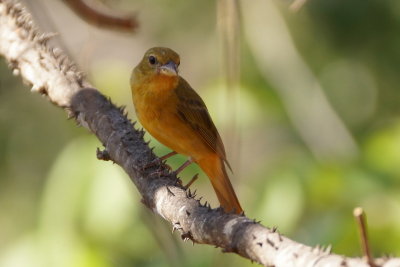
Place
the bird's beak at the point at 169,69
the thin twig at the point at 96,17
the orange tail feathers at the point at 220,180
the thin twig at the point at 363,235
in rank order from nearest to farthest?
the thin twig at the point at 363,235, the thin twig at the point at 96,17, the orange tail feathers at the point at 220,180, the bird's beak at the point at 169,69

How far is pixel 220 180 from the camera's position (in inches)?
166

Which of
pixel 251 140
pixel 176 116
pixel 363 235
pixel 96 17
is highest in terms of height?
pixel 251 140

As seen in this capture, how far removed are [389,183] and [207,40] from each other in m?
4.24

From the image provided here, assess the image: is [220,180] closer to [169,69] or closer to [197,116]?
[197,116]

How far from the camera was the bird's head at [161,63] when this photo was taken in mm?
4282

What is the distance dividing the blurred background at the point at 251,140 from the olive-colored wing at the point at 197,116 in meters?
0.11

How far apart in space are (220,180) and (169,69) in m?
0.67

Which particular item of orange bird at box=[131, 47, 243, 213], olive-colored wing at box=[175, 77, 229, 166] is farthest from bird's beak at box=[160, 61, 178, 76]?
olive-colored wing at box=[175, 77, 229, 166]

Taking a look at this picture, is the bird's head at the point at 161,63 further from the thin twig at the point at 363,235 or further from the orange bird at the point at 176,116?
the thin twig at the point at 363,235

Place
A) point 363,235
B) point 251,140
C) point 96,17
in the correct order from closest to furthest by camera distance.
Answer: point 363,235 < point 96,17 < point 251,140

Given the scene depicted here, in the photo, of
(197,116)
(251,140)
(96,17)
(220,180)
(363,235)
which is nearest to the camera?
(363,235)

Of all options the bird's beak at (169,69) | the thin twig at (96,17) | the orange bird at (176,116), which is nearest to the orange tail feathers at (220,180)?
the orange bird at (176,116)

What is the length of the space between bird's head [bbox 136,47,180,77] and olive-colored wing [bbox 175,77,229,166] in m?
0.15

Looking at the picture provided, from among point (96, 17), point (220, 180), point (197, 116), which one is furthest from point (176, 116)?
point (96, 17)
